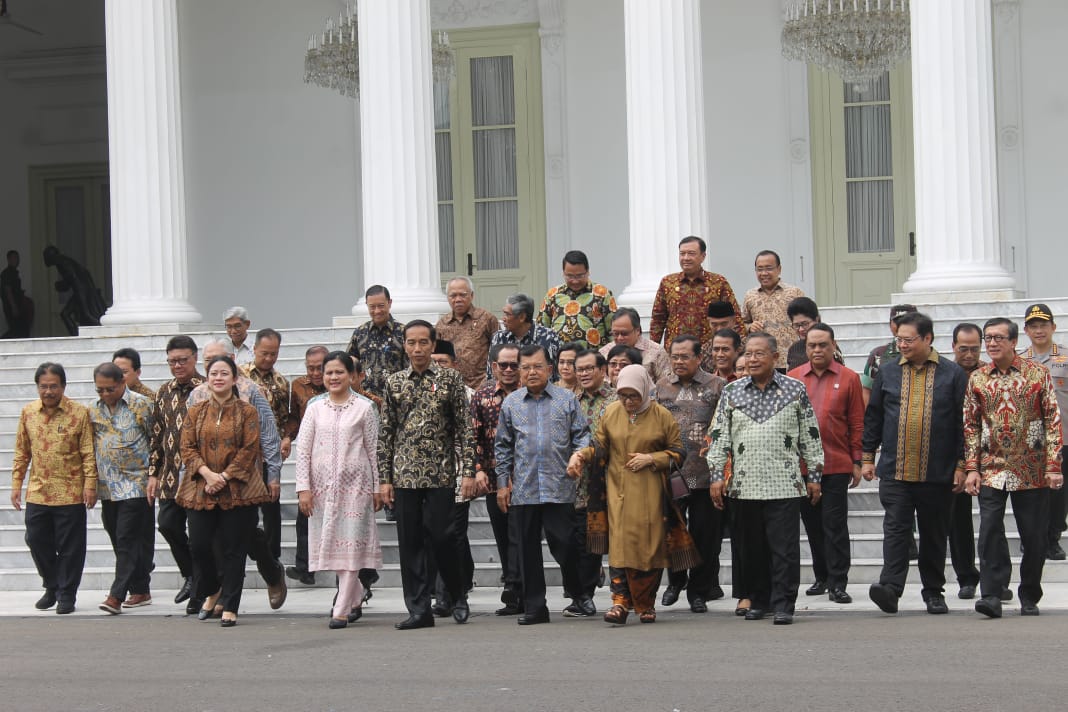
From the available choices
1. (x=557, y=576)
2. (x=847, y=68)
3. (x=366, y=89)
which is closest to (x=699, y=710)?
(x=557, y=576)

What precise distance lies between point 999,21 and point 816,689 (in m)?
13.5

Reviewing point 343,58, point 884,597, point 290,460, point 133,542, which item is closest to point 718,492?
point 884,597

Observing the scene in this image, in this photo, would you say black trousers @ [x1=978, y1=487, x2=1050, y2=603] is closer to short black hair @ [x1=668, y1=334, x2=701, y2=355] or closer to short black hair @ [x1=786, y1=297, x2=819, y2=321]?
short black hair @ [x1=668, y1=334, x2=701, y2=355]

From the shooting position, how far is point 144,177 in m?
17.0

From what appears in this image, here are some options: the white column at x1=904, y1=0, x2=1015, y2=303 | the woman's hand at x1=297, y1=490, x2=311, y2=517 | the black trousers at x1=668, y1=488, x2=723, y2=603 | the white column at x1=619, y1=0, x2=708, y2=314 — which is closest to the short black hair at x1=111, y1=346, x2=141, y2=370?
the woman's hand at x1=297, y1=490, x2=311, y2=517

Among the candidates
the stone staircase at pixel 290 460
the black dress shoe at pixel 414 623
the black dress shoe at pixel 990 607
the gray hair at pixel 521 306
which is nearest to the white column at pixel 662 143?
the stone staircase at pixel 290 460

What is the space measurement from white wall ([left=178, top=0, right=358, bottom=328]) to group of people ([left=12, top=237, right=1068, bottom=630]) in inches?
379

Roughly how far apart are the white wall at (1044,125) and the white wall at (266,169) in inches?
322

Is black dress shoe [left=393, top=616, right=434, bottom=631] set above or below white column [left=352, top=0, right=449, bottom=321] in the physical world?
below

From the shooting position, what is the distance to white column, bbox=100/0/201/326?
17.0 metres

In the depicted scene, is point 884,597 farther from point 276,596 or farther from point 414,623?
point 276,596

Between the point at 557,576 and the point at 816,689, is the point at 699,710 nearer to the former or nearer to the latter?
the point at 816,689

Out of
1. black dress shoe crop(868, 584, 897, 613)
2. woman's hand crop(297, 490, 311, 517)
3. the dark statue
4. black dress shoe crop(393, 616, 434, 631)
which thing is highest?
the dark statue

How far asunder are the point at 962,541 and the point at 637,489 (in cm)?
226
